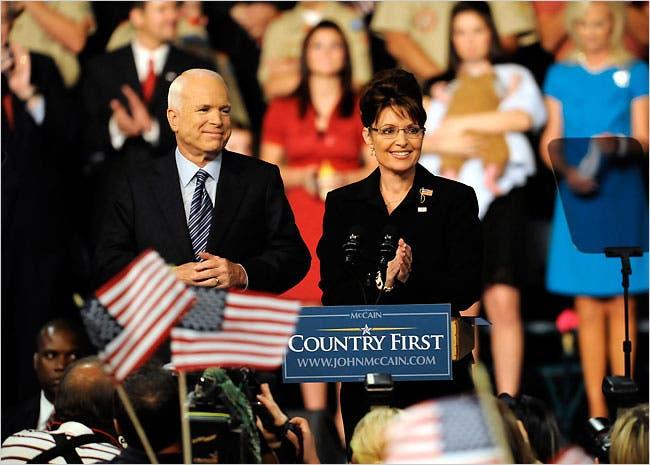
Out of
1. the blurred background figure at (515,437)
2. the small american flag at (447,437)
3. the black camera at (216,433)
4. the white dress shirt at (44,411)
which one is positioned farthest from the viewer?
the white dress shirt at (44,411)

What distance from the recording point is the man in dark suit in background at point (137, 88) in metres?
9.29

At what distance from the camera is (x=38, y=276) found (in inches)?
374

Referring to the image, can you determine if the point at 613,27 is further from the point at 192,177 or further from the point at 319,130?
the point at 192,177

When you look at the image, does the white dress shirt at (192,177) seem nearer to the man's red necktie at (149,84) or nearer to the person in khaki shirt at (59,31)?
the man's red necktie at (149,84)

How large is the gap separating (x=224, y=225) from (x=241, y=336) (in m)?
0.75

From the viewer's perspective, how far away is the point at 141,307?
6551 millimetres

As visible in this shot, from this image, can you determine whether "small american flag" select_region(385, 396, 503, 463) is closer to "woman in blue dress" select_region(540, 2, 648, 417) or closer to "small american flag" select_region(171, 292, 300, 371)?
"small american flag" select_region(171, 292, 300, 371)

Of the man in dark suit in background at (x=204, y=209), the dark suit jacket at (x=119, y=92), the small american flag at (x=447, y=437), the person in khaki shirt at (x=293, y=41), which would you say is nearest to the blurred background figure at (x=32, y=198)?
the dark suit jacket at (x=119, y=92)

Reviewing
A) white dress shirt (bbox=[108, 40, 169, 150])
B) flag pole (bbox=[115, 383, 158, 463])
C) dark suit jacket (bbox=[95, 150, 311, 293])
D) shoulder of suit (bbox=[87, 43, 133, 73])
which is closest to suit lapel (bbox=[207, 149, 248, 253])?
dark suit jacket (bbox=[95, 150, 311, 293])

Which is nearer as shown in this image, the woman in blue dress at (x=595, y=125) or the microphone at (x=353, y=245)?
the microphone at (x=353, y=245)

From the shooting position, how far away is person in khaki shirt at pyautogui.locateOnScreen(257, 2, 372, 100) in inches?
367

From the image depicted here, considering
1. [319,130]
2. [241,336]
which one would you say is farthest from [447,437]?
[319,130]

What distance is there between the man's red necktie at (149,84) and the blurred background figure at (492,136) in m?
1.47

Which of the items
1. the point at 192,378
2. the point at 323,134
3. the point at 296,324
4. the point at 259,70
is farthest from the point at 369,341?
the point at 259,70
